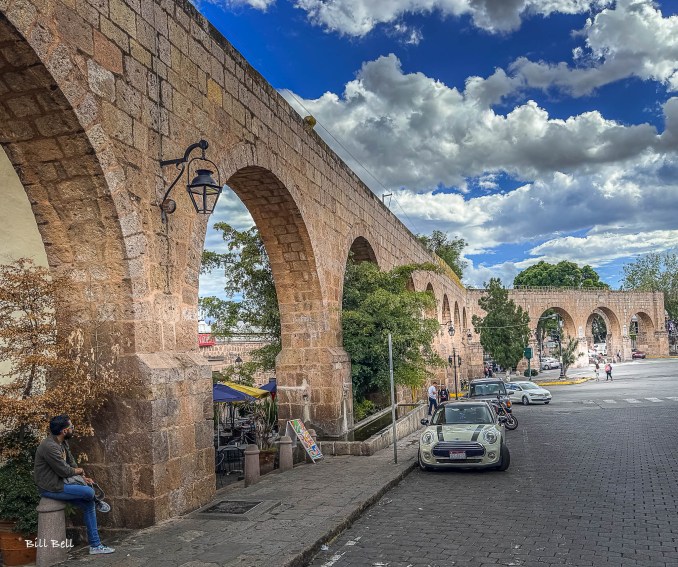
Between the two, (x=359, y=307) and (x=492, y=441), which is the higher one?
(x=359, y=307)

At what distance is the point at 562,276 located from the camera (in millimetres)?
75875

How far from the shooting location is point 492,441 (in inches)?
362

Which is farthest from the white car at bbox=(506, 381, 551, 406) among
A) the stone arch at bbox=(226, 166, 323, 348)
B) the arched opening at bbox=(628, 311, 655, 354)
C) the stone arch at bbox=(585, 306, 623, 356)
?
the arched opening at bbox=(628, 311, 655, 354)

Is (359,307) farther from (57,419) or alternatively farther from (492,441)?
(57,419)

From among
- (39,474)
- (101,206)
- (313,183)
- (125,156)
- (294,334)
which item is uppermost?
(313,183)

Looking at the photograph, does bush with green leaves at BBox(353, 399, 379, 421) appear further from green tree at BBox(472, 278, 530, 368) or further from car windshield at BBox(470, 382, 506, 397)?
green tree at BBox(472, 278, 530, 368)

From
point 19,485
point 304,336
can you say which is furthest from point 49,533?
point 304,336

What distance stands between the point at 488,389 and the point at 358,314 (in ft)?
23.7

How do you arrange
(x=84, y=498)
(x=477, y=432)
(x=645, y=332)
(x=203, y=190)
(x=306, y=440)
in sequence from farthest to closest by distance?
1. (x=645, y=332)
2. (x=306, y=440)
3. (x=477, y=432)
4. (x=203, y=190)
5. (x=84, y=498)

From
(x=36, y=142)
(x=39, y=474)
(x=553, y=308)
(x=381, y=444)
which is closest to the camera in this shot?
(x=39, y=474)

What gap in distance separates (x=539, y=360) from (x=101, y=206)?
49394 mm

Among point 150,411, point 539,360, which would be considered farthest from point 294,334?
point 539,360

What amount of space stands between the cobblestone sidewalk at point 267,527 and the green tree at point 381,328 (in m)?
4.37

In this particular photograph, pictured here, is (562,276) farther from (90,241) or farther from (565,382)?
(90,241)
